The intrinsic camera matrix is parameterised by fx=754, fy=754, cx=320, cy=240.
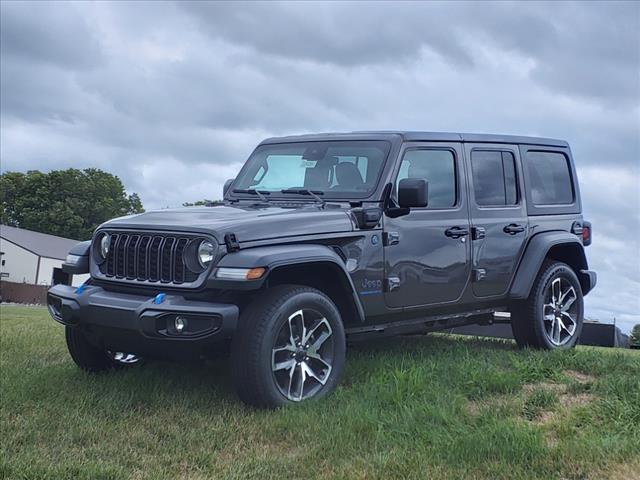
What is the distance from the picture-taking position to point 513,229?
709 centimetres

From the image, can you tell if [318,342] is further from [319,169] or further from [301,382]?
[319,169]

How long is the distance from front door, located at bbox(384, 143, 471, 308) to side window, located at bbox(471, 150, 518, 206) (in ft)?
Answer: 0.82

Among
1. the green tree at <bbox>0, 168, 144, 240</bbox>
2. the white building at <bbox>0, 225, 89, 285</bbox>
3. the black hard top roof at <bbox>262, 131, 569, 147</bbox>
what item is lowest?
the white building at <bbox>0, 225, 89, 285</bbox>

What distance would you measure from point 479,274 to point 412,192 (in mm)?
1357

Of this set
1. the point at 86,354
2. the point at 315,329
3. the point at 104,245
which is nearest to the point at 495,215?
the point at 315,329

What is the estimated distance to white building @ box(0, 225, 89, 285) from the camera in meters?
62.1

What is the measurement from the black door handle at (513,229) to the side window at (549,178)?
0.51 meters

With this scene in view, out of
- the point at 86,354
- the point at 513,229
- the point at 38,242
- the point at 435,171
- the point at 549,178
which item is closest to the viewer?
the point at 86,354

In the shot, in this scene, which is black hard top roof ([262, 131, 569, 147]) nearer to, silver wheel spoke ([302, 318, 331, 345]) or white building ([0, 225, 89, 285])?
silver wheel spoke ([302, 318, 331, 345])

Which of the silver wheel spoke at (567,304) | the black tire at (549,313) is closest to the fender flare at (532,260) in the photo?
the black tire at (549,313)

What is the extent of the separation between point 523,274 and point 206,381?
3.16m

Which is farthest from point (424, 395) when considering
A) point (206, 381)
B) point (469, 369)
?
point (206, 381)

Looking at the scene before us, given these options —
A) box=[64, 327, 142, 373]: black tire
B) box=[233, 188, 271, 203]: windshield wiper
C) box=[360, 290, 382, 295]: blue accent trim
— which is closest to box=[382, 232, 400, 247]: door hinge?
box=[360, 290, 382, 295]: blue accent trim

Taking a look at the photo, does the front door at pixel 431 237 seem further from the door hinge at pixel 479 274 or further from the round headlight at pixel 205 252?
the round headlight at pixel 205 252
